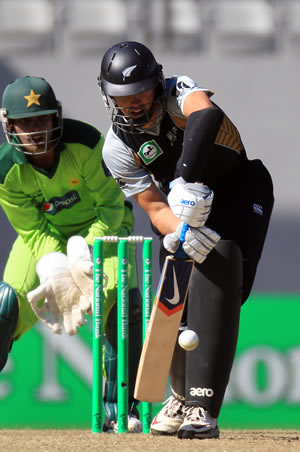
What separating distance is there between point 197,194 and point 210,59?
3.60 metres

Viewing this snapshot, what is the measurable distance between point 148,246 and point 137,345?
48cm

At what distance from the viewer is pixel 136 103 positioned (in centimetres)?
262

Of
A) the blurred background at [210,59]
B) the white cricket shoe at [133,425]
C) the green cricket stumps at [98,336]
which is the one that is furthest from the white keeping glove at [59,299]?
the blurred background at [210,59]

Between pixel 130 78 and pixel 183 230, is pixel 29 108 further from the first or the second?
pixel 183 230

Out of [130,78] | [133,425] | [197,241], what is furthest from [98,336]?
[130,78]

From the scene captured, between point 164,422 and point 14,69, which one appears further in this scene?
point 14,69

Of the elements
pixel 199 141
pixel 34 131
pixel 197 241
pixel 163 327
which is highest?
pixel 199 141

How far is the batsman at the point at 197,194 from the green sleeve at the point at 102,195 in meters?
0.75

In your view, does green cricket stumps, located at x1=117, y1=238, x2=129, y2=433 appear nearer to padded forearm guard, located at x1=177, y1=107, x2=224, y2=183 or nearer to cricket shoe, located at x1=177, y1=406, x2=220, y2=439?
cricket shoe, located at x1=177, y1=406, x2=220, y2=439

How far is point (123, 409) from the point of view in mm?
3148

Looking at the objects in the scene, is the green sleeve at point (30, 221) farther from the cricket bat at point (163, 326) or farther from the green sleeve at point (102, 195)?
the cricket bat at point (163, 326)

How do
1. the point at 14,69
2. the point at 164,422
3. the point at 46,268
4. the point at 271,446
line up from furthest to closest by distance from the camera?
the point at 14,69 < the point at 46,268 < the point at 164,422 < the point at 271,446

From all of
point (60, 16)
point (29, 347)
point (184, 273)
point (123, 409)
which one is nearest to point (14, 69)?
point (60, 16)

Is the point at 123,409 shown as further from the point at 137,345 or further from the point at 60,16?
the point at 60,16
